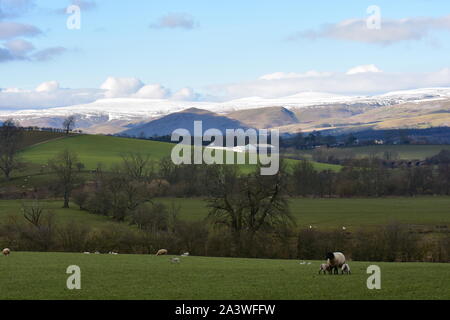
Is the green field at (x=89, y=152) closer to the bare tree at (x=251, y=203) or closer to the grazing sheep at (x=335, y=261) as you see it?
the bare tree at (x=251, y=203)

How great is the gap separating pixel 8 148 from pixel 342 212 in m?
83.6

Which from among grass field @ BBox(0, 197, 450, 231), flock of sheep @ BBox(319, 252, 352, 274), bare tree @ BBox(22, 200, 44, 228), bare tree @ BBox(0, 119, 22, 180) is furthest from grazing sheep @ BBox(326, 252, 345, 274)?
bare tree @ BBox(0, 119, 22, 180)

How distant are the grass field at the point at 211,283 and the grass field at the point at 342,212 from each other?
156 feet

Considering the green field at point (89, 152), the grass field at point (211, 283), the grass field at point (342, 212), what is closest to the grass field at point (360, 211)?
the grass field at point (342, 212)

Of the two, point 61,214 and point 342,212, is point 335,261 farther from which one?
point 342,212

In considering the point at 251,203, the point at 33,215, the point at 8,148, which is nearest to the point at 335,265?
the point at 251,203

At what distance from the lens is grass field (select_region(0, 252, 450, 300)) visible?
25.2 metres

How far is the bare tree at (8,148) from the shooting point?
139 m

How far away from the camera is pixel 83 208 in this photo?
102938 millimetres

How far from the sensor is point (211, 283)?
2889 centimetres

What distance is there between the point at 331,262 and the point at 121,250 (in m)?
35.2

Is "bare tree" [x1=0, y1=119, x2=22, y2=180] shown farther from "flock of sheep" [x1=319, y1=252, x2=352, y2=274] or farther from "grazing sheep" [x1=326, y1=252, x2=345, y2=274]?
"grazing sheep" [x1=326, y1=252, x2=345, y2=274]
